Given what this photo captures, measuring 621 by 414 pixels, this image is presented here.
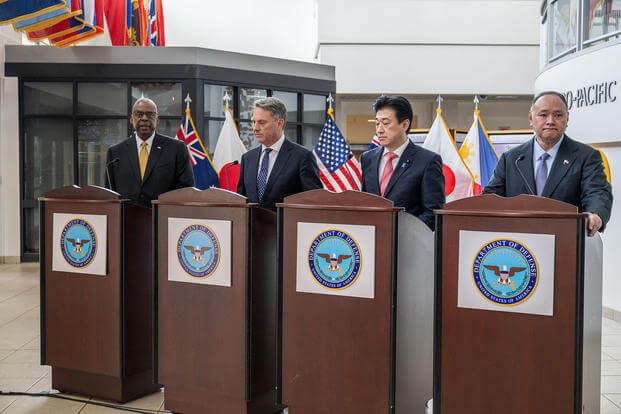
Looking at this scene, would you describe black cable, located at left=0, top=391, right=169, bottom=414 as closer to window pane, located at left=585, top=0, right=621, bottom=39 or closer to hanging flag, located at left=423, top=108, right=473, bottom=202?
hanging flag, located at left=423, top=108, right=473, bottom=202

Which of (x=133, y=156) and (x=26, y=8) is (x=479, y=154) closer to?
(x=133, y=156)

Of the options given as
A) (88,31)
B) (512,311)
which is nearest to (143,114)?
(512,311)

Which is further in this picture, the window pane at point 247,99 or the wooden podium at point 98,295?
the window pane at point 247,99

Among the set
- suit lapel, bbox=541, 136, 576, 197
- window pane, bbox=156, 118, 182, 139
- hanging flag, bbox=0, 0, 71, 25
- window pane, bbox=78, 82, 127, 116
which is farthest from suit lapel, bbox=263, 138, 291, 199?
window pane, bbox=78, 82, 127, 116

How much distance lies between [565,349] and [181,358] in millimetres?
1732

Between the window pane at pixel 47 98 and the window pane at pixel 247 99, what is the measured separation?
102 inches

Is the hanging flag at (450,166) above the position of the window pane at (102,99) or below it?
below

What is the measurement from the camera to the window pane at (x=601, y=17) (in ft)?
18.8

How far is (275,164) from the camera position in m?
→ 3.51

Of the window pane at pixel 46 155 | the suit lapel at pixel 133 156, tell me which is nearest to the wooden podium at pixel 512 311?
the suit lapel at pixel 133 156

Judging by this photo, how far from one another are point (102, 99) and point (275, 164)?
6885 mm

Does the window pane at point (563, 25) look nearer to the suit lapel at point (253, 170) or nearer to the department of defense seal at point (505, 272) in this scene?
the suit lapel at point (253, 170)

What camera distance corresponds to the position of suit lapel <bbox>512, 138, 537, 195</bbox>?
310 cm

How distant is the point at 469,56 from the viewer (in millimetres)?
13828
